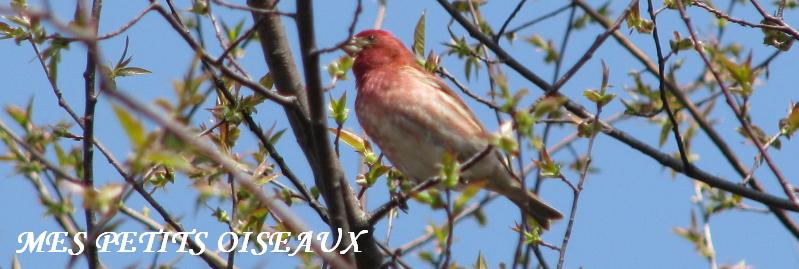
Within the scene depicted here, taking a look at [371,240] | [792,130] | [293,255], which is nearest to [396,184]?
[371,240]

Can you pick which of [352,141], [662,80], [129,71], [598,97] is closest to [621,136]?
[662,80]

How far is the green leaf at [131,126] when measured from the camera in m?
2.60

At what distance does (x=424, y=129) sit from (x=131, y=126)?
474 cm

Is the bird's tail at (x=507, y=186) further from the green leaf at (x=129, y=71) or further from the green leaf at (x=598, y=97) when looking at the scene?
the green leaf at (x=129, y=71)

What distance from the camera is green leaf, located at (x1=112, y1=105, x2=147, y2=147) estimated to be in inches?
102

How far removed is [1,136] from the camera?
453cm

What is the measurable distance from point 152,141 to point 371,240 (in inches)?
118

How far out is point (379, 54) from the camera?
813 cm

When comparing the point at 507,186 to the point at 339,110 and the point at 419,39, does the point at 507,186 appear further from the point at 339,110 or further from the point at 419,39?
the point at 339,110

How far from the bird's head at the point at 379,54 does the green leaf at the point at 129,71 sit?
2600 millimetres

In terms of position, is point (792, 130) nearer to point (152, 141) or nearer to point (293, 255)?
point (293, 255)

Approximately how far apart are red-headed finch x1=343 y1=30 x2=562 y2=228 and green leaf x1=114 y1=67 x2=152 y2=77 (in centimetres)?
182

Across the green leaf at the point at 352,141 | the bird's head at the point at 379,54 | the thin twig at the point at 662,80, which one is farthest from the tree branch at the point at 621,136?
the bird's head at the point at 379,54

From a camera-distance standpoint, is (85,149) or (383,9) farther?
(383,9)
